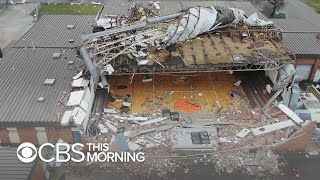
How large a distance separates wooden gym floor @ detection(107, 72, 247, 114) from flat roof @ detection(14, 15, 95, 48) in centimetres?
576

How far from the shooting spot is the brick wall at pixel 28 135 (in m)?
21.6

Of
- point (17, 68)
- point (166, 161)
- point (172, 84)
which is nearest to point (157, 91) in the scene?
point (172, 84)

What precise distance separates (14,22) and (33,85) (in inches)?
677

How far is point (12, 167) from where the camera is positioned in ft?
60.4

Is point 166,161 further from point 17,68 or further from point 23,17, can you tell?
point 23,17

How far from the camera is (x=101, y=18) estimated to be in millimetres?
29047

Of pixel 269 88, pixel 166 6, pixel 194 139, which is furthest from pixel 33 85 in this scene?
pixel 269 88

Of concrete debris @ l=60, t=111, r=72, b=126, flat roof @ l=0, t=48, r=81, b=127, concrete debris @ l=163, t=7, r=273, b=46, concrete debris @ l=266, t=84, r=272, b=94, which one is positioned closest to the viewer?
concrete debris @ l=60, t=111, r=72, b=126

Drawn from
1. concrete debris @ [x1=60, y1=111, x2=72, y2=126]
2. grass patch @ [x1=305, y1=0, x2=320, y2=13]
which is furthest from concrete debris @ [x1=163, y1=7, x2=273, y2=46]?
grass patch @ [x1=305, y1=0, x2=320, y2=13]

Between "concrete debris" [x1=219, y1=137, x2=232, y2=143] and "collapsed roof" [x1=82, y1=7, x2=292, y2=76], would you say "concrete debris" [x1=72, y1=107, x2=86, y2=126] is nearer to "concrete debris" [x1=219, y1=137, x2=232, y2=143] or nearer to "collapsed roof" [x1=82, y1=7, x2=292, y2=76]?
"collapsed roof" [x1=82, y1=7, x2=292, y2=76]

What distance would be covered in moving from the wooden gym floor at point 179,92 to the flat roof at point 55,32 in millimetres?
5762

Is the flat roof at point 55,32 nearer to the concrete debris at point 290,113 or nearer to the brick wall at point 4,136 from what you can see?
the brick wall at point 4,136

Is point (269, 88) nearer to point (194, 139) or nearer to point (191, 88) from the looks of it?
point (191, 88)

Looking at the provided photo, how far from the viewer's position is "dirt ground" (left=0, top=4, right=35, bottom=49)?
119 ft
